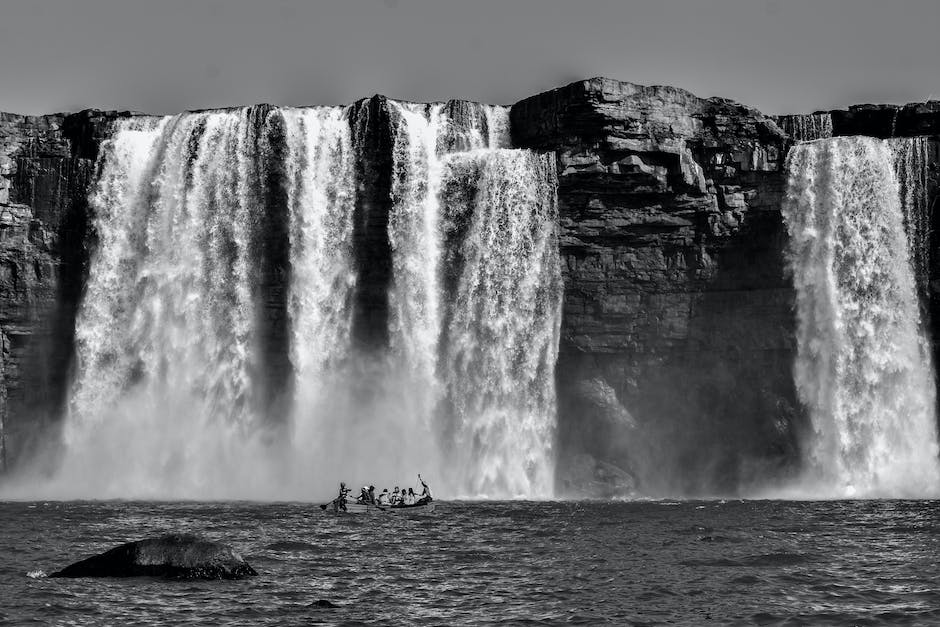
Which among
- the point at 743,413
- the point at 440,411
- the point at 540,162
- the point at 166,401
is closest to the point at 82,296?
the point at 166,401

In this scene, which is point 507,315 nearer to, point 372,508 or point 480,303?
point 480,303

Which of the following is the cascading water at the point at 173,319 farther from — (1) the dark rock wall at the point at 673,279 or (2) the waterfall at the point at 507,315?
(1) the dark rock wall at the point at 673,279

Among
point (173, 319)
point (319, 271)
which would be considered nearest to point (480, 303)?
point (319, 271)

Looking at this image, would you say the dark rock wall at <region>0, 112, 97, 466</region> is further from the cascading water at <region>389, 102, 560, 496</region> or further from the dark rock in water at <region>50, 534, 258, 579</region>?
the dark rock in water at <region>50, 534, 258, 579</region>

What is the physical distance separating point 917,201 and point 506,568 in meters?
39.4

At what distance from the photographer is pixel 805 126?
6656 cm

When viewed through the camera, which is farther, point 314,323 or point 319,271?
point 319,271

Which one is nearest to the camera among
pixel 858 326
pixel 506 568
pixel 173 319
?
pixel 506 568

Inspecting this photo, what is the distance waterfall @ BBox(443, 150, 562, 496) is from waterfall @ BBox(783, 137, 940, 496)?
13.2 metres

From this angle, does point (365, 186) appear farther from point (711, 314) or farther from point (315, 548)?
point (315, 548)

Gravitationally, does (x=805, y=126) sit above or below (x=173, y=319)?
above

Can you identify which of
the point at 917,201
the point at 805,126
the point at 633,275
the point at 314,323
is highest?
the point at 805,126

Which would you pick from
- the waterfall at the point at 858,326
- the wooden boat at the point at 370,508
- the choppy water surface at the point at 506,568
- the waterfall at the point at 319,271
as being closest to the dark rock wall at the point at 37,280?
the waterfall at the point at 319,271

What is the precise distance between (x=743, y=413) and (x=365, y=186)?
24029 mm
